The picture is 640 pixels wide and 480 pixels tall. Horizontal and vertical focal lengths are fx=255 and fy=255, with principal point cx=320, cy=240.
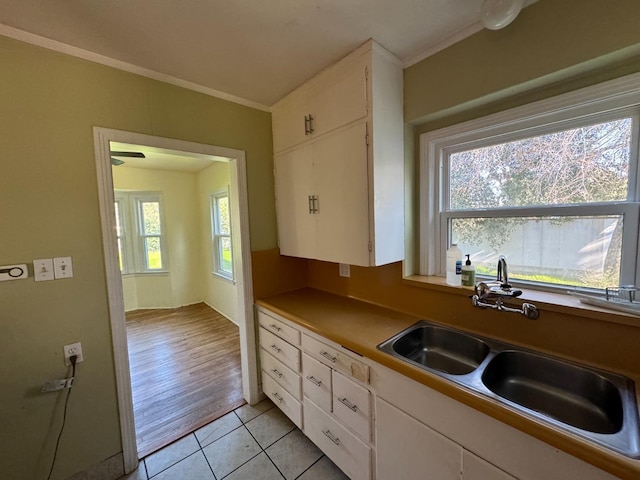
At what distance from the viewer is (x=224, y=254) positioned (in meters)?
4.03

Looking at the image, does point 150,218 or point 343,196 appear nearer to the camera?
point 343,196

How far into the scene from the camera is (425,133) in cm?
163

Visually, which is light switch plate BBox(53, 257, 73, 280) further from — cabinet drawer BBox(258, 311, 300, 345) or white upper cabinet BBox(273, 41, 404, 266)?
white upper cabinet BBox(273, 41, 404, 266)

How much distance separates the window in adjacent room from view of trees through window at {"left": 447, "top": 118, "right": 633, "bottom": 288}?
319 centimetres

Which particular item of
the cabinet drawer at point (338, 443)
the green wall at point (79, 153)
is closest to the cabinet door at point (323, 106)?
the green wall at point (79, 153)

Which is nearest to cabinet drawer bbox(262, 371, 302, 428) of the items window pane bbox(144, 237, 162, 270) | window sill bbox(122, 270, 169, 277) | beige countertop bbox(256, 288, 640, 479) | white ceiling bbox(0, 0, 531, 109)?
beige countertop bbox(256, 288, 640, 479)

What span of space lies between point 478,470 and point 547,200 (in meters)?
1.23

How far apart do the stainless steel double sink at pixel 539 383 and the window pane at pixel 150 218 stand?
434 cm

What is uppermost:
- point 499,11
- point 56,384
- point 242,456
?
point 499,11

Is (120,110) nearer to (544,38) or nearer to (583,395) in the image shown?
(544,38)

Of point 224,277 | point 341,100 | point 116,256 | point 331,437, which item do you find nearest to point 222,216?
point 224,277

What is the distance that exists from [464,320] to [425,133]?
1.15m

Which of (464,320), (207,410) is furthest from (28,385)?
(464,320)

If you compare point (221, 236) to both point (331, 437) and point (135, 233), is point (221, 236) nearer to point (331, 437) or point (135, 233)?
point (135, 233)
